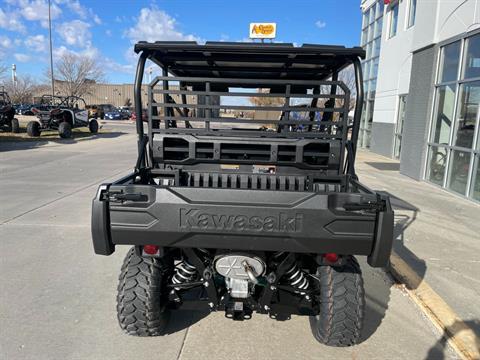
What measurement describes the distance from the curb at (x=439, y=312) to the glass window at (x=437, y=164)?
5.56 meters

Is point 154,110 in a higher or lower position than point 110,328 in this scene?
A: higher

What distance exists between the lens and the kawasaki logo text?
7.54 ft

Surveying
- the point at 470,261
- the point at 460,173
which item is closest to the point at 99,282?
the point at 470,261

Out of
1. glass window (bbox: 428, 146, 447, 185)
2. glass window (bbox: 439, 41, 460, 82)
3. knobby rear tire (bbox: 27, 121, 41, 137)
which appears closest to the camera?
glass window (bbox: 439, 41, 460, 82)

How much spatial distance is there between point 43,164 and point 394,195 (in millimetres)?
9808

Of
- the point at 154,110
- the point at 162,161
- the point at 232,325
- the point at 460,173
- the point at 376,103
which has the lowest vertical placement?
the point at 232,325

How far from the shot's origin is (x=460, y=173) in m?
8.24

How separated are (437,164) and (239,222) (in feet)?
28.3

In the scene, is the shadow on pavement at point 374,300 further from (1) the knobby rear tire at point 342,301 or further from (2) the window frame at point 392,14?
(2) the window frame at point 392,14

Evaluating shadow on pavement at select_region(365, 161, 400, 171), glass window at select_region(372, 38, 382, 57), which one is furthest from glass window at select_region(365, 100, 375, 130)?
shadow on pavement at select_region(365, 161, 400, 171)

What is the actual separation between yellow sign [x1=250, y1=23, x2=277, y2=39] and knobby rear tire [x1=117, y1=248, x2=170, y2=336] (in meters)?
15.5

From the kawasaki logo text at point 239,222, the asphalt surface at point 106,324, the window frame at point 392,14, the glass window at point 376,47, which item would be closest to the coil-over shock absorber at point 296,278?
the asphalt surface at point 106,324

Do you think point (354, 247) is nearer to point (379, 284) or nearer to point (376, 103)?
point (379, 284)

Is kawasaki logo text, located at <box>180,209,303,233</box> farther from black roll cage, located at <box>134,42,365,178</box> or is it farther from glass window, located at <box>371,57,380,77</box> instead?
glass window, located at <box>371,57,380,77</box>
